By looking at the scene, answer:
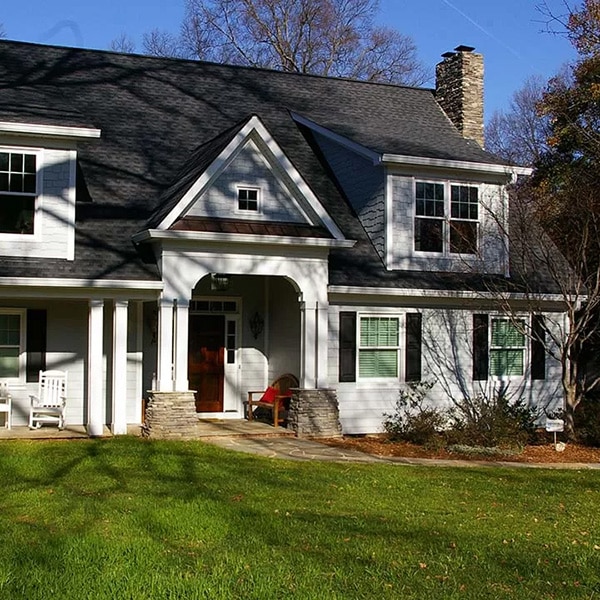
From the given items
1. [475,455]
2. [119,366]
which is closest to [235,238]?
[119,366]

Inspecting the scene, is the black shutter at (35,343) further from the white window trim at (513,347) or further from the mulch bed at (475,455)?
the white window trim at (513,347)

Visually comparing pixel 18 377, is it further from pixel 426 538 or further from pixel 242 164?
pixel 426 538

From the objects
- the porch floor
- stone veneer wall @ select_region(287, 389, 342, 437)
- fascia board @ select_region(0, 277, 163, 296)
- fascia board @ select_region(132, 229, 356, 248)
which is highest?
fascia board @ select_region(132, 229, 356, 248)

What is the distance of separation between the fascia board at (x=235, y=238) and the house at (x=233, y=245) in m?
0.03

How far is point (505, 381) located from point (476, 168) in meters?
4.40

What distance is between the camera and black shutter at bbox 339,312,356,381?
17875 mm

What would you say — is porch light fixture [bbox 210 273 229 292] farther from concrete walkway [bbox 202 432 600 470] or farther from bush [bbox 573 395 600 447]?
bush [bbox 573 395 600 447]

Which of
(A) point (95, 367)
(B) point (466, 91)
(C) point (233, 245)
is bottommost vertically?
(A) point (95, 367)

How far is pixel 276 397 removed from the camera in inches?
683

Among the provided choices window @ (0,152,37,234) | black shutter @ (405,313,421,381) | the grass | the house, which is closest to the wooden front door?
the house

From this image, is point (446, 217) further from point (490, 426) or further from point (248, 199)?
point (490, 426)

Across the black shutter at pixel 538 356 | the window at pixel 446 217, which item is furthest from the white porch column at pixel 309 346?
the black shutter at pixel 538 356

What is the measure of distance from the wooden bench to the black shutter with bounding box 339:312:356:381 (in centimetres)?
94

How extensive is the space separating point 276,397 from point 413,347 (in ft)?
9.94
